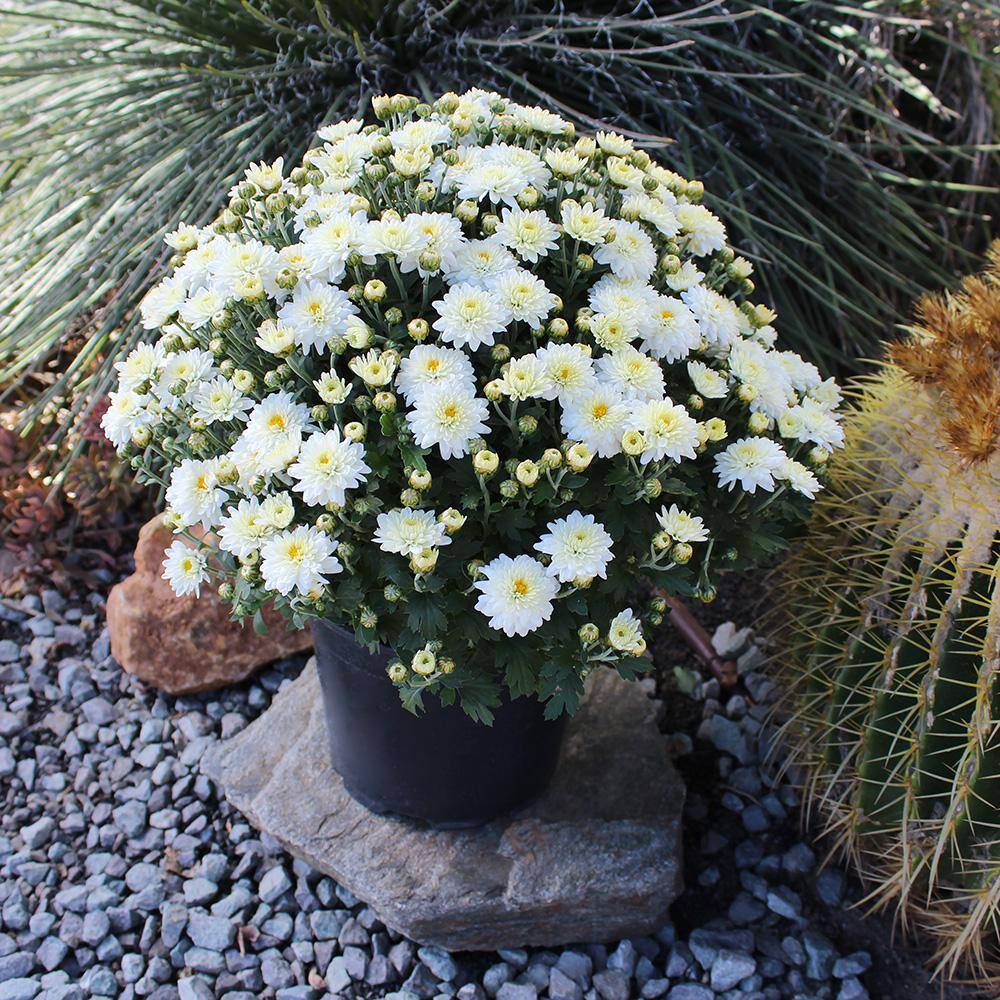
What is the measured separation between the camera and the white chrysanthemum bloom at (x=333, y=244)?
53.9 inches

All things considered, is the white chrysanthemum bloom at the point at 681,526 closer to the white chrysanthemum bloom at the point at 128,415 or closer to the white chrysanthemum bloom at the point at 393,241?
the white chrysanthemum bloom at the point at 393,241

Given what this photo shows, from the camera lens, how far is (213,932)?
1.77m

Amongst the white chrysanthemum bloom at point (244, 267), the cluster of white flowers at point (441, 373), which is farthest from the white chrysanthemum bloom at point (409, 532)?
the white chrysanthemum bloom at point (244, 267)

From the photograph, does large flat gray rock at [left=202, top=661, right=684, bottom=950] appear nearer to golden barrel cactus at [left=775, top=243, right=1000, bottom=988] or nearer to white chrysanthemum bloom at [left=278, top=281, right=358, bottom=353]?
golden barrel cactus at [left=775, top=243, right=1000, bottom=988]

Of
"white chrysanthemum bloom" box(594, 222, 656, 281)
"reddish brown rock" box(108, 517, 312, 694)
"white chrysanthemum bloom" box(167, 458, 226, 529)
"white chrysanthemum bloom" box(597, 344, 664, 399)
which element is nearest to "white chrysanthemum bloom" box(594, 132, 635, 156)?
"white chrysanthemum bloom" box(594, 222, 656, 281)

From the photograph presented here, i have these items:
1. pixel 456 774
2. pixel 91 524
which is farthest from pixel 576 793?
pixel 91 524

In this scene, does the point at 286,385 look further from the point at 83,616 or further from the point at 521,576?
the point at 83,616

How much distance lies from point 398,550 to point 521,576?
15 centimetres

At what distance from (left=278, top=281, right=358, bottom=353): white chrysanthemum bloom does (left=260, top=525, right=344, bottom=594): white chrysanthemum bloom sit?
236 mm

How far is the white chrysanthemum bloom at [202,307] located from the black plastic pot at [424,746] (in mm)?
463

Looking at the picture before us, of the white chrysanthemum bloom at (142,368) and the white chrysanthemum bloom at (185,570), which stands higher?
the white chrysanthemum bloom at (142,368)

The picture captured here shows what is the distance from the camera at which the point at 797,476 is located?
56.1 inches

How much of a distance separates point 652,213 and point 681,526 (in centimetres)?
49

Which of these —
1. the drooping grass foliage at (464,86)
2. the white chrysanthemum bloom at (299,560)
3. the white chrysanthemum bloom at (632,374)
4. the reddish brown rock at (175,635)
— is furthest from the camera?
the drooping grass foliage at (464,86)
